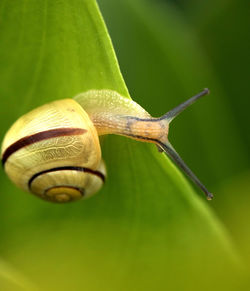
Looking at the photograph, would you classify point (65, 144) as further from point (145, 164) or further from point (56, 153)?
point (145, 164)

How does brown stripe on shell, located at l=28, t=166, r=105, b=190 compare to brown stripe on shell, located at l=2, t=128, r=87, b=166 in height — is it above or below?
below

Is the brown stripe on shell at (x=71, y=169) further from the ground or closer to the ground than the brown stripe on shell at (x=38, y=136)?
closer to the ground

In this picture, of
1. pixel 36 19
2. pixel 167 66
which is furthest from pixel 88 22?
A: pixel 167 66

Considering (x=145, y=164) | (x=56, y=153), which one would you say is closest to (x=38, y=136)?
(x=56, y=153)

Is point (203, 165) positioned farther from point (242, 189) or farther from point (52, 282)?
point (52, 282)
